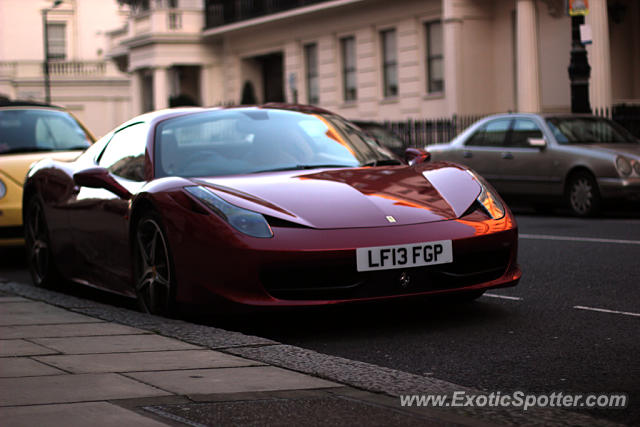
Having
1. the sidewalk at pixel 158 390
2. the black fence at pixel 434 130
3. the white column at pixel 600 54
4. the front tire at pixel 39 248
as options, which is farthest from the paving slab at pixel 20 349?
the black fence at pixel 434 130

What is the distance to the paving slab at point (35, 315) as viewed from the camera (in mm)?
6536

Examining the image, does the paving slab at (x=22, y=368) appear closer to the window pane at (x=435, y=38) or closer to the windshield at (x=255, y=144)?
the windshield at (x=255, y=144)

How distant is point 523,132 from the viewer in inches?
651

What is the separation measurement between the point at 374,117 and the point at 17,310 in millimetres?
27979

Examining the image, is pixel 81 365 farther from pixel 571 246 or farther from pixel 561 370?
pixel 571 246

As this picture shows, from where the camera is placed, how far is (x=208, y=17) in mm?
44500

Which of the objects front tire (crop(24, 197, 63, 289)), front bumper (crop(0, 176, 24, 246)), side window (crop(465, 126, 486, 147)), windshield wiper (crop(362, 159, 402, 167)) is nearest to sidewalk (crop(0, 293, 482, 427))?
windshield wiper (crop(362, 159, 402, 167))

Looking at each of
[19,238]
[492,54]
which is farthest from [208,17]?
[19,238]

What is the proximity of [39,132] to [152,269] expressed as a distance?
562cm

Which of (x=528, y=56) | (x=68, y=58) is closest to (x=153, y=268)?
(x=528, y=56)

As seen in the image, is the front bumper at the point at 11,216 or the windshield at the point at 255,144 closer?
the windshield at the point at 255,144

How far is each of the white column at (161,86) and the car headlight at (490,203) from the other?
39.9m

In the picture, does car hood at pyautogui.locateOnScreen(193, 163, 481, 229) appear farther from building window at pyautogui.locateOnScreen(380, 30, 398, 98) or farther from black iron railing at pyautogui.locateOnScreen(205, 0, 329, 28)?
black iron railing at pyautogui.locateOnScreen(205, 0, 329, 28)

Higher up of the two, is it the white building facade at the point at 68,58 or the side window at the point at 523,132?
the white building facade at the point at 68,58
